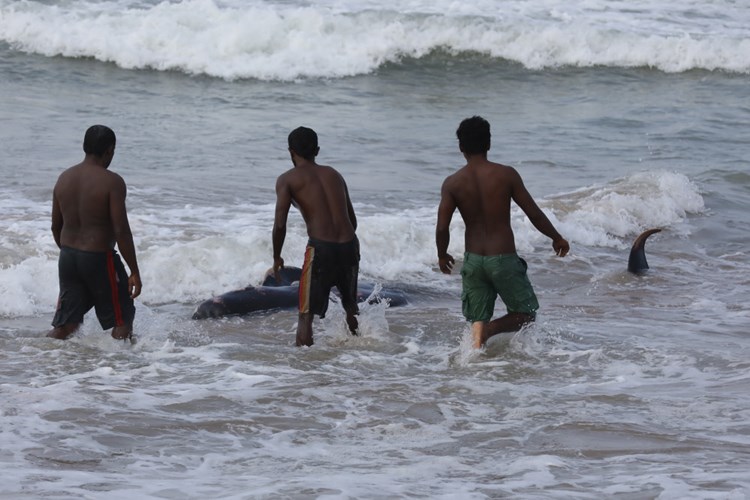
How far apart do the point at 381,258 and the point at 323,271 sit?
3628mm

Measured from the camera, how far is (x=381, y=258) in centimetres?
1123

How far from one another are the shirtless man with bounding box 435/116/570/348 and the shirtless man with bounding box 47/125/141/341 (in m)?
1.97

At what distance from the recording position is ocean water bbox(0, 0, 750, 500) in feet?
18.0

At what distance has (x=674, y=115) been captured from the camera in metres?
20.4

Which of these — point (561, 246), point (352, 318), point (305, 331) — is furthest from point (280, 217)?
point (561, 246)

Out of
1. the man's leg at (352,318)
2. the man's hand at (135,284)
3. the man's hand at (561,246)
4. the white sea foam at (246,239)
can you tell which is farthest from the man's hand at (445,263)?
the white sea foam at (246,239)

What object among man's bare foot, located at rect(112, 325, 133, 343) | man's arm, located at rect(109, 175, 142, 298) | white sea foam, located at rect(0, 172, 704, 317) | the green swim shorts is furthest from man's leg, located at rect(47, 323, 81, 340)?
the green swim shorts

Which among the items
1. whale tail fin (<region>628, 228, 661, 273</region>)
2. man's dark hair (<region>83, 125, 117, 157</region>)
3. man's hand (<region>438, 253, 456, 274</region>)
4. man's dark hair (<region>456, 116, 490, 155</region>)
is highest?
man's dark hair (<region>456, 116, 490, 155</region>)

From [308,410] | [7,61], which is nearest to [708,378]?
[308,410]

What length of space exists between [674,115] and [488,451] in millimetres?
15929

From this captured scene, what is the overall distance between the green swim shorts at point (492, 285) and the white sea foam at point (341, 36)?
16.0 metres

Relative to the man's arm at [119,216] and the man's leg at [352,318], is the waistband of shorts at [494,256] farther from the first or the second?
the man's arm at [119,216]

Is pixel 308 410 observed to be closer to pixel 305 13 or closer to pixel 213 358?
pixel 213 358

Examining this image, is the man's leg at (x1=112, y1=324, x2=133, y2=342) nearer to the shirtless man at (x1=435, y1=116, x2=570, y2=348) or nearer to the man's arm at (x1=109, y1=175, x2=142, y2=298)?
the man's arm at (x1=109, y1=175, x2=142, y2=298)
